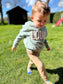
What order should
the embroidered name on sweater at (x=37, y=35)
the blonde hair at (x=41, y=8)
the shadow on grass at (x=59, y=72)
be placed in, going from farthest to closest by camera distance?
1. the shadow on grass at (x=59, y=72)
2. the embroidered name on sweater at (x=37, y=35)
3. the blonde hair at (x=41, y=8)

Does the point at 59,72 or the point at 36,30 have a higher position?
the point at 36,30

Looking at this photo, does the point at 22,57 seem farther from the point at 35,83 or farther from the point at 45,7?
the point at 45,7

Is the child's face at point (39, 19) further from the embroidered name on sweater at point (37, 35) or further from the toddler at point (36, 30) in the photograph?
the embroidered name on sweater at point (37, 35)

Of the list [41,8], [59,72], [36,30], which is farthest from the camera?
[59,72]

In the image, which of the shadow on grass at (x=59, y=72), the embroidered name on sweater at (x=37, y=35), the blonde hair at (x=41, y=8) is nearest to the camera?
the blonde hair at (x=41, y=8)

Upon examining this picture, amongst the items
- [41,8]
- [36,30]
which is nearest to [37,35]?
[36,30]

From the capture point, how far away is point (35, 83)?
2137 mm

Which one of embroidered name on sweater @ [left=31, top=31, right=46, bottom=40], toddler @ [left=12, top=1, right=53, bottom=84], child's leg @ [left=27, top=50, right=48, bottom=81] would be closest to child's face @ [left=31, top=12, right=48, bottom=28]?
toddler @ [left=12, top=1, right=53, bottom=84]

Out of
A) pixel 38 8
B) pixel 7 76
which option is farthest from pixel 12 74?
pixel 38 8

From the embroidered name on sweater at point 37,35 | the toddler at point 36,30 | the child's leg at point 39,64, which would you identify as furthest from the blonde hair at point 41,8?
the child's leg at point 39,64

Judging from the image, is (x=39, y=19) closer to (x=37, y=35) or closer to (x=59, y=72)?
(x=37, y=35)

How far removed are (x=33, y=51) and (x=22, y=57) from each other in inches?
58.1

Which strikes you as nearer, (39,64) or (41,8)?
(41,8)

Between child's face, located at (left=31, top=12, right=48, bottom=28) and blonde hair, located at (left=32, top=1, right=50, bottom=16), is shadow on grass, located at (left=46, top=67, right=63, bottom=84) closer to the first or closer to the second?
child's face, located at (left=31, top=12, right=48, bottom=28)
